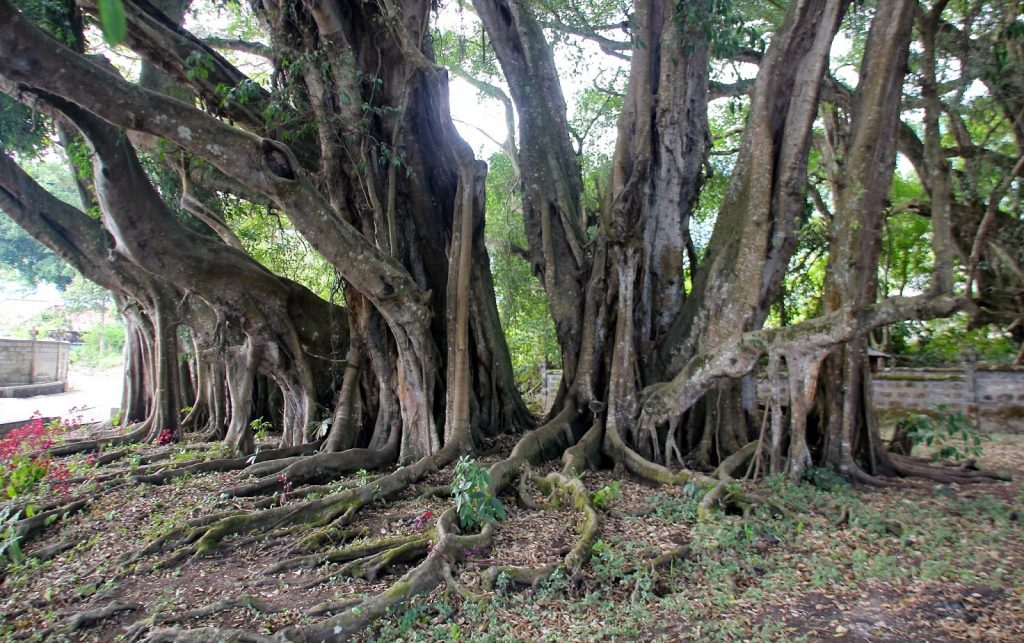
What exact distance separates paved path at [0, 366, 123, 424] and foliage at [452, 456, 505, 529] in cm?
858

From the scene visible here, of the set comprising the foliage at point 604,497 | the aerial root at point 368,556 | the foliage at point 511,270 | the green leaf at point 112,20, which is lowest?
the aerial root at point 368,556

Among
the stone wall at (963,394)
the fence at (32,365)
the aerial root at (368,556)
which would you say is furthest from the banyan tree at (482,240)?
the fence at (32,365)

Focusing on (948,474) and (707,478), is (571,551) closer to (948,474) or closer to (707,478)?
(707,478)

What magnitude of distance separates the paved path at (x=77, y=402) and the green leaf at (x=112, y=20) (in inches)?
440

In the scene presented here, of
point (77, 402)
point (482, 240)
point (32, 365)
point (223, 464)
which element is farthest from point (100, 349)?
point (482, 240)

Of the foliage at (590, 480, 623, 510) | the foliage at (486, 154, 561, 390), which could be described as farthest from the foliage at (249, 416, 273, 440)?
the foliage at (590, 480, 623, 510)

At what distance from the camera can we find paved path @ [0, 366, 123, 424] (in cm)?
1320

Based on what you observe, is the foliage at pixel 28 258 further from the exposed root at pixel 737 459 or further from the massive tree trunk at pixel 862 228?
the massive tree trunk at pixel 862 228

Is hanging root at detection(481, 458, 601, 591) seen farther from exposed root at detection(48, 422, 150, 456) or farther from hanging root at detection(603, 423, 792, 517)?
exposed root at detection(48, 422, 150, 456)

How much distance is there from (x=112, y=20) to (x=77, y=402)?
19.4 metres

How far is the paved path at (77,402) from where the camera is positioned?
1320 cm

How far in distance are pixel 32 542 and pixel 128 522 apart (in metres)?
0.63

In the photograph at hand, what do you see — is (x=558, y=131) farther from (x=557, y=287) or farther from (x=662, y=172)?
(x=557, y=287)

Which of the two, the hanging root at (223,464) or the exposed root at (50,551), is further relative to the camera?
the hanging root at (223,464)
